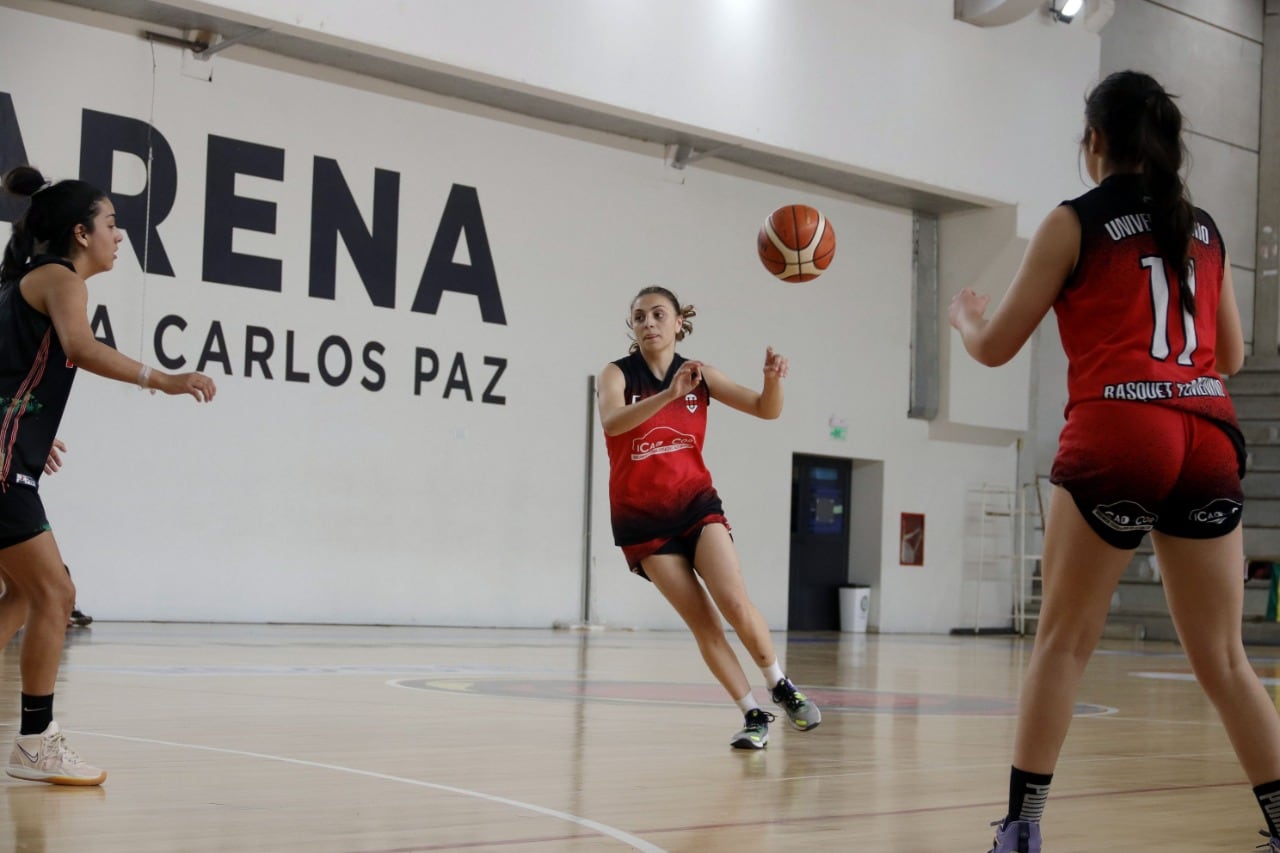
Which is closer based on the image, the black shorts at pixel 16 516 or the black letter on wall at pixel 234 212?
the black shorts at pixel 16 516

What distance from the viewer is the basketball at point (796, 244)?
7.23 m

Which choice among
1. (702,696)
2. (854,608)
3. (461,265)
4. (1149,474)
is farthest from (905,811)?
(854,608)

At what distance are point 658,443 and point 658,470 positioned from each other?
12 cm

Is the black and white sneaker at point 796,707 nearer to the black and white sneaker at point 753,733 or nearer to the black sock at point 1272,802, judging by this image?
the black and white sneaker at point 753,733

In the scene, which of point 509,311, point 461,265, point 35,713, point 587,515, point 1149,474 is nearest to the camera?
point 1149,474

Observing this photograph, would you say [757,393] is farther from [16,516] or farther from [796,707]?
[16,516]

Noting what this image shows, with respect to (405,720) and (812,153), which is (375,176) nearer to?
(812,153)

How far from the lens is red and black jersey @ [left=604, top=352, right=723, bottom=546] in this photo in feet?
19.3

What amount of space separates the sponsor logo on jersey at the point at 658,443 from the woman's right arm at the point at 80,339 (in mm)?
2139

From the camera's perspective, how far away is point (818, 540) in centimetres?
2042

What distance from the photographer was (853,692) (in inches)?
355

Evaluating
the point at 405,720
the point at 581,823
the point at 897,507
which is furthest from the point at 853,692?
the point at 897,507

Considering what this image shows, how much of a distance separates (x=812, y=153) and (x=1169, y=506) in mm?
15043

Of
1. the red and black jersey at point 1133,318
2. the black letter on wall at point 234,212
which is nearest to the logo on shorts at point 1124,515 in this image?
the red and black jersey at point 1133,318
